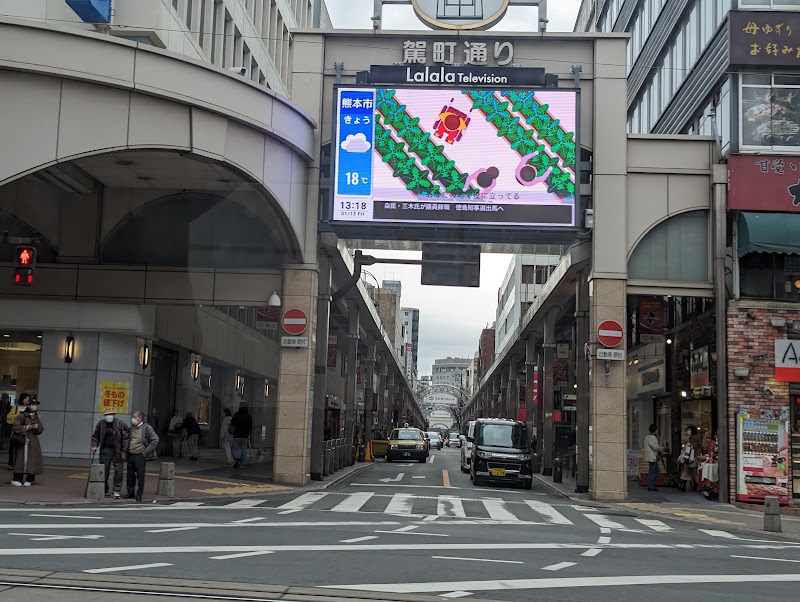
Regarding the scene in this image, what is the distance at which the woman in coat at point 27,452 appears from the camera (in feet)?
62.7

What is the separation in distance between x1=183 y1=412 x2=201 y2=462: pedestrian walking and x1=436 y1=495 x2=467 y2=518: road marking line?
9.93 m

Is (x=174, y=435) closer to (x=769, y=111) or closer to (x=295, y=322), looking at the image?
(x=295, y=322)

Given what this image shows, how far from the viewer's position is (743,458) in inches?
941

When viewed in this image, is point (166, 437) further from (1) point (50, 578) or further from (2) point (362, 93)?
(1) point (50, 578)

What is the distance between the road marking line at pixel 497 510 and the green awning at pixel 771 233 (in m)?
8.89

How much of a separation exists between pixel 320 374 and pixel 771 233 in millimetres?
12657

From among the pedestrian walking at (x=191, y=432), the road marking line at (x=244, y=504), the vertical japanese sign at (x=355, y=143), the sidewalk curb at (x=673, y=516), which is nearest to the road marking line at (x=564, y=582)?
the sidewalk curb at (x=673, y=516)

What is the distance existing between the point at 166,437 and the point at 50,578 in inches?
916

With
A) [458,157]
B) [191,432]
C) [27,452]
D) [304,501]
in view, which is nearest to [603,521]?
[304,501]

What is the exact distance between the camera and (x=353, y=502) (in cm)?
2064

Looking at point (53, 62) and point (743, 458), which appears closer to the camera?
point (53, 62)

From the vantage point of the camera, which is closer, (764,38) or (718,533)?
(718,533)

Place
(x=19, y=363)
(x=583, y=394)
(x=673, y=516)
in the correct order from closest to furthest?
1. (x=673, y=516)
2. (x=583, y=394)
3. (x=19, y=363)

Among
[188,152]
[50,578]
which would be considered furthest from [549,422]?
[50,578]
